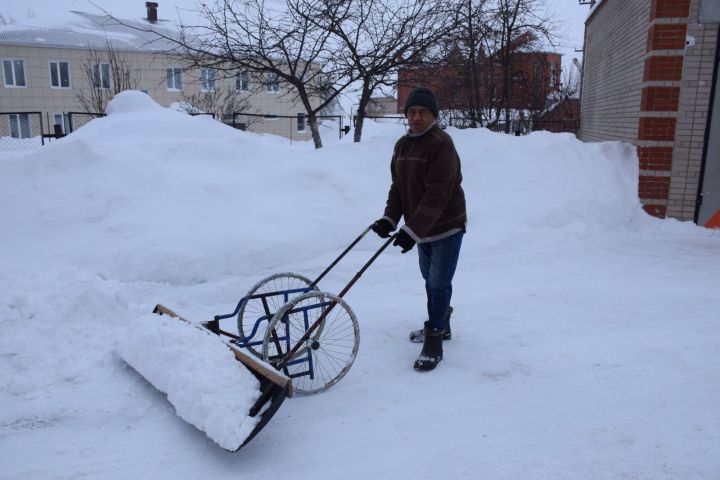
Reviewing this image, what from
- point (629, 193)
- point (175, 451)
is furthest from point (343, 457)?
point (629, 193)

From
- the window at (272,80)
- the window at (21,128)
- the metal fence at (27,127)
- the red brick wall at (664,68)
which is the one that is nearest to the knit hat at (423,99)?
the red brick wall at (664,68)

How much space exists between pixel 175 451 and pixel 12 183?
4.52 meters

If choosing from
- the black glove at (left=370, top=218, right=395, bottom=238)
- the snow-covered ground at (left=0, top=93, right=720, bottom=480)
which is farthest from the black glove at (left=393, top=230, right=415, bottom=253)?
the snow-covered ground at (left=0, top=93, right=720, bottom=480)

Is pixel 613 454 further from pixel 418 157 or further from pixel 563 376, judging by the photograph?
pixel 418 157

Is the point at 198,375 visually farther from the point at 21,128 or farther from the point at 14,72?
the point at 14,72

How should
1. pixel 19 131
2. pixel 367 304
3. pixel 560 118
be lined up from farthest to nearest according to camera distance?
pixel 560 118 → pixel 19 131 → pixel 367 304

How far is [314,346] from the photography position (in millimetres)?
3678

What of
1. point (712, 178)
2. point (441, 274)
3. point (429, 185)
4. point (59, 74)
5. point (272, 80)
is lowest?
point (441, 274)

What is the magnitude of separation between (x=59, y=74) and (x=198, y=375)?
31772mm

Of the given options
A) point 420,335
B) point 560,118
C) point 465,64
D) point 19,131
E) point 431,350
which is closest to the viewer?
point 431,350

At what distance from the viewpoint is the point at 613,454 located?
3002 millimetres

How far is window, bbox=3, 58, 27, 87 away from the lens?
93.8 feet

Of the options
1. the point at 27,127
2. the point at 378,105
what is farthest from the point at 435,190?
the point at 27,127

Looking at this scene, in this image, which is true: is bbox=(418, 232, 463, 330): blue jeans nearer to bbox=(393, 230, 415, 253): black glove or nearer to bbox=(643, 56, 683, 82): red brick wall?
bbox=(393, 230, 415, 253): black glove
